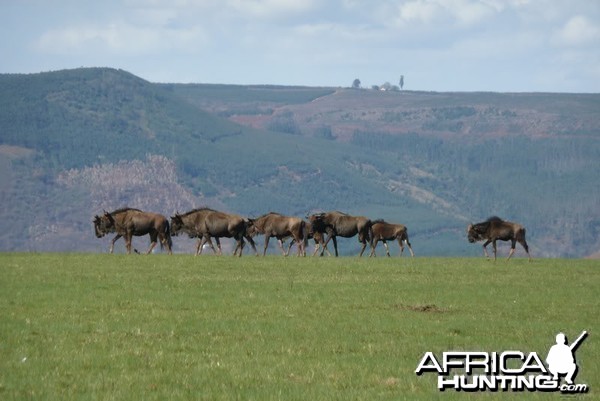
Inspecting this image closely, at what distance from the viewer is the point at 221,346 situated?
62.7 feet

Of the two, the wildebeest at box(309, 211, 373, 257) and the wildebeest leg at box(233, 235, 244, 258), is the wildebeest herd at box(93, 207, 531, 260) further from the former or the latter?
the wildebeest at box(309, 211, 373, 257)

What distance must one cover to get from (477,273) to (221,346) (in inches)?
679

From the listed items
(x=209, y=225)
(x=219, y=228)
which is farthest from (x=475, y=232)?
(x=209, y=225)

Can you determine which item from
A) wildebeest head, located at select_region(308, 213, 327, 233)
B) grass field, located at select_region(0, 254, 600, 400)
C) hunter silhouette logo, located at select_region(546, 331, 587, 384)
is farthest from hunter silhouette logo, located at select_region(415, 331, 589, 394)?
wildebeest head, located at select_region(308, 213, 327, 233)

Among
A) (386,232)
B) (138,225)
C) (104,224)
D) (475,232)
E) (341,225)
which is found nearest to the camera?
(475,232)

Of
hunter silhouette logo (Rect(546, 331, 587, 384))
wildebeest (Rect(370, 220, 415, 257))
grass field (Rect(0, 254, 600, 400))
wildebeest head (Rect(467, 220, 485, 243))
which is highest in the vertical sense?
hunter silhouette logo (Rect(546, 331, 587, 384))

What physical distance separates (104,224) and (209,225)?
3.81 metres

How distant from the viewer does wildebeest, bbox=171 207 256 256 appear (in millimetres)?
47094

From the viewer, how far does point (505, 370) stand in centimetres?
1694

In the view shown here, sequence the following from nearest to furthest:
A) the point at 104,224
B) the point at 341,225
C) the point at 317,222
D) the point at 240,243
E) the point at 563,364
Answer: the point at 563,364
the point at 240,243
the point at 104,224
the point at 317,222
the point at 341,225

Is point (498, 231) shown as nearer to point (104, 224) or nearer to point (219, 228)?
point (219, 228)

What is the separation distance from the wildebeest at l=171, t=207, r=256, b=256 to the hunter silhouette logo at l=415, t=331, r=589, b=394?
28650 mm

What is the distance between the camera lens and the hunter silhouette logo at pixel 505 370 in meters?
16.1

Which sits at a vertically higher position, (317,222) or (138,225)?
(138,225)
